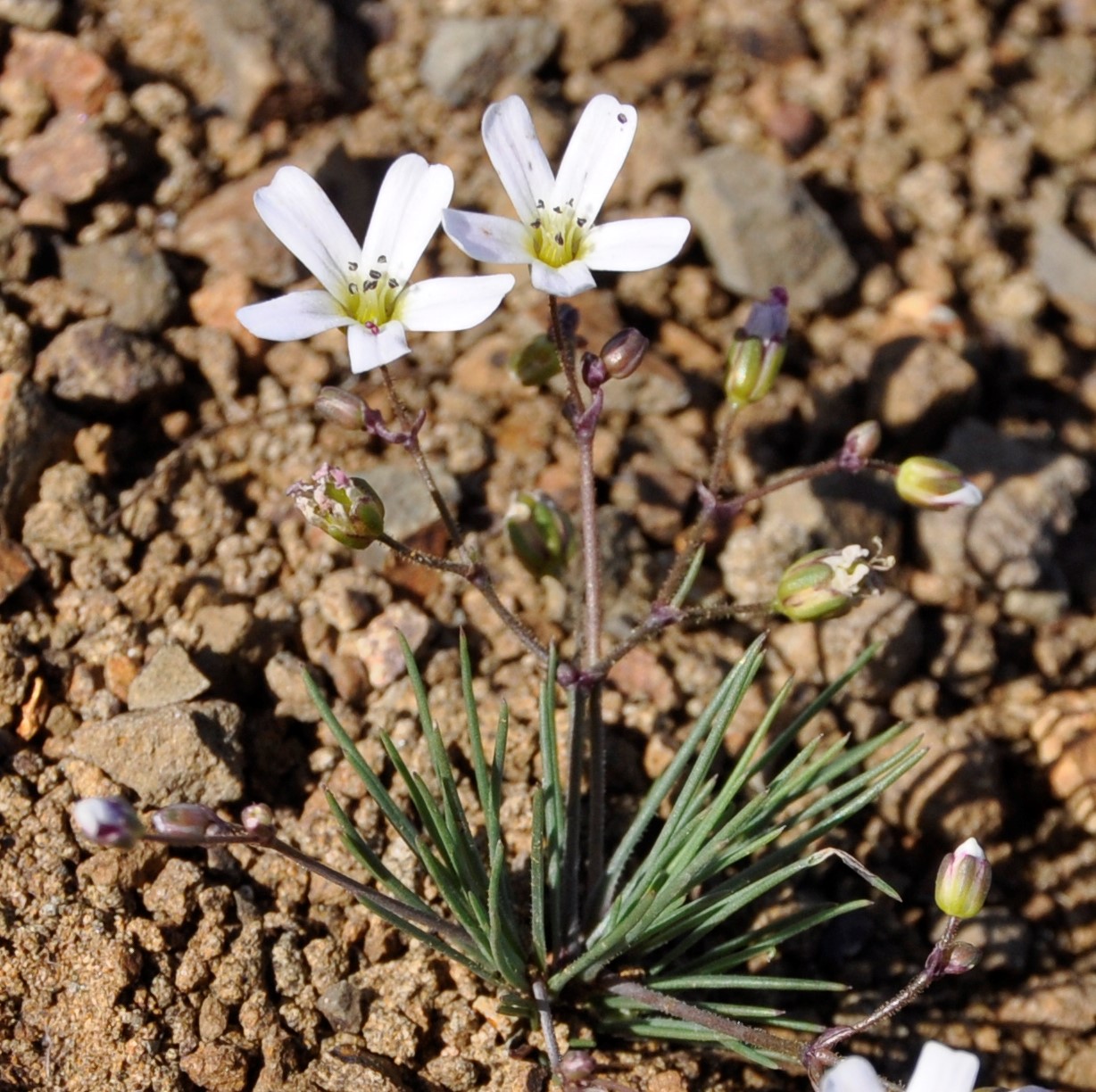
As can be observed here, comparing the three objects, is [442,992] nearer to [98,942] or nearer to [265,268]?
[98,942]

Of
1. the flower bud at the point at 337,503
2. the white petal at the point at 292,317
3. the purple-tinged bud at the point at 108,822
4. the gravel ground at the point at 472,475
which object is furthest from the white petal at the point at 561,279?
the purple-tinged bud at the point at 108,822

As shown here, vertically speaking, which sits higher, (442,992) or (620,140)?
(620,140)

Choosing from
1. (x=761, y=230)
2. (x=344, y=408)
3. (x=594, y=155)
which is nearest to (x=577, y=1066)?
(x=344, y=408)

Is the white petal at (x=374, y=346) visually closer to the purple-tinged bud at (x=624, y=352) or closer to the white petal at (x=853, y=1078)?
the purple-tinged bud at (x=624, y=352)

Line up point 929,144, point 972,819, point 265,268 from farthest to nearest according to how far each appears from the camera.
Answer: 1. point 929,144
2. point 265,268
3. point 972,819

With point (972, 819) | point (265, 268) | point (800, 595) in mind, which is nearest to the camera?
point (800, 595)

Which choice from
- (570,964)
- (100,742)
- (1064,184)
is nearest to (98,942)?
(100,742)

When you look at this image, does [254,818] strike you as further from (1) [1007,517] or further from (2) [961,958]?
(1) [1007,517]
